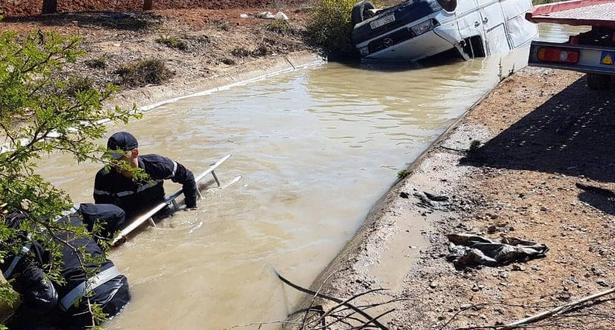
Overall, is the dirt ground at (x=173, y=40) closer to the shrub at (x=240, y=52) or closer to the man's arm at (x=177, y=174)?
the shrub at (x=240, y=52)

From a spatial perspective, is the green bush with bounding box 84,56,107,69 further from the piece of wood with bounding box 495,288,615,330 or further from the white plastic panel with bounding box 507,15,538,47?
the white plastic panel with bounding box 507,15,538,47

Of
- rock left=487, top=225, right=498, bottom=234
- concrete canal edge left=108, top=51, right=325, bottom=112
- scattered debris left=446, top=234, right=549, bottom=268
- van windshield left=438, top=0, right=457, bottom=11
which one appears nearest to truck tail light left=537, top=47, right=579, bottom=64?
rock left=487, top=225, right=498, bottom=234

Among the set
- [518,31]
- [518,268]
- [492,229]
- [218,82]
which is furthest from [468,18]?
[518,268]

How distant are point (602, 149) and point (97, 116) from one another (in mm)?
5802

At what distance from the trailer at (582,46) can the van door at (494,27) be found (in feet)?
26.7

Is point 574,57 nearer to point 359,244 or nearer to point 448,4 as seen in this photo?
point 359,244

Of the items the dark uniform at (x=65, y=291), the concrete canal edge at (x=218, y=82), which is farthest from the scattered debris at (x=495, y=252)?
the concrete canal edge at (x=218, y=82)

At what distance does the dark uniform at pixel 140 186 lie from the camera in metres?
5.68

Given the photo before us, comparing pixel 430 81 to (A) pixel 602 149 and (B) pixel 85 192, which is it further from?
(B) pixel 85 192

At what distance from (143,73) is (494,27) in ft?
29.3

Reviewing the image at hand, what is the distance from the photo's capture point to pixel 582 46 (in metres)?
7.03

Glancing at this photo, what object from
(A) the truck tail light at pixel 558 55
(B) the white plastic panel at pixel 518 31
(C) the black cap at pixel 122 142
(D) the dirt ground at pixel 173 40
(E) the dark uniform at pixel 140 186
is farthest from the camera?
(B) the white plastic panel at pixel 518 31

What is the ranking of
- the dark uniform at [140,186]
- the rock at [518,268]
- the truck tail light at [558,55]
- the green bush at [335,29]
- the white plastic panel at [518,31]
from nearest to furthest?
the rock at [518,268]
the dark uniform at [140,186]
the truck tail light at [558,55]
the white plastic panel at [518,31]
the green bush at [335,29]

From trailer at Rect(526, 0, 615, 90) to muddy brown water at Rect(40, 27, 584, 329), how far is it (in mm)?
2132
